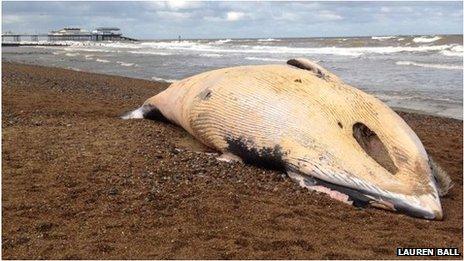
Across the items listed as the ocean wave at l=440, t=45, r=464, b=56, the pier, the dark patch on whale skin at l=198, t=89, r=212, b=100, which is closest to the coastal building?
the pier

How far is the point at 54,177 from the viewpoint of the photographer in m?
6.13

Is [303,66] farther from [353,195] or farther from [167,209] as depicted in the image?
[167,209]

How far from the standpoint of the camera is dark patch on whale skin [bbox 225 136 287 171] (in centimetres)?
630

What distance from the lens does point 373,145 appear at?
5.91m

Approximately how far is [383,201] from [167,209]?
221 cm

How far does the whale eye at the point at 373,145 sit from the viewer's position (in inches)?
223

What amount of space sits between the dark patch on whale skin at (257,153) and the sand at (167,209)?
0.12 m

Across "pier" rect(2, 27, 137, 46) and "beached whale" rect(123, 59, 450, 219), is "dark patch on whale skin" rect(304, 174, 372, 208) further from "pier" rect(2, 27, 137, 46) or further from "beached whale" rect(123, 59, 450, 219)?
"pier" rect(2, 27, 137, 46)

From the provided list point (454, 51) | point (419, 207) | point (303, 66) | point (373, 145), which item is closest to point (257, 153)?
point (373, 145)

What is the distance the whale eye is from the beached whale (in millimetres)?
11

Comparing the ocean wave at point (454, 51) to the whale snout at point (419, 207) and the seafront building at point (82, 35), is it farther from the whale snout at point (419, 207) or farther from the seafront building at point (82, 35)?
the seafront building at point (82, 35)

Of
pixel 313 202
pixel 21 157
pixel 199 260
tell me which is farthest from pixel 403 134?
pixel 21 157

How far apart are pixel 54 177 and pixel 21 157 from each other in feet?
3.39

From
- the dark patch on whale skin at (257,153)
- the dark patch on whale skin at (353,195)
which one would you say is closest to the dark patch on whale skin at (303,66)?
the dark patch on whale skin at (257,153)
